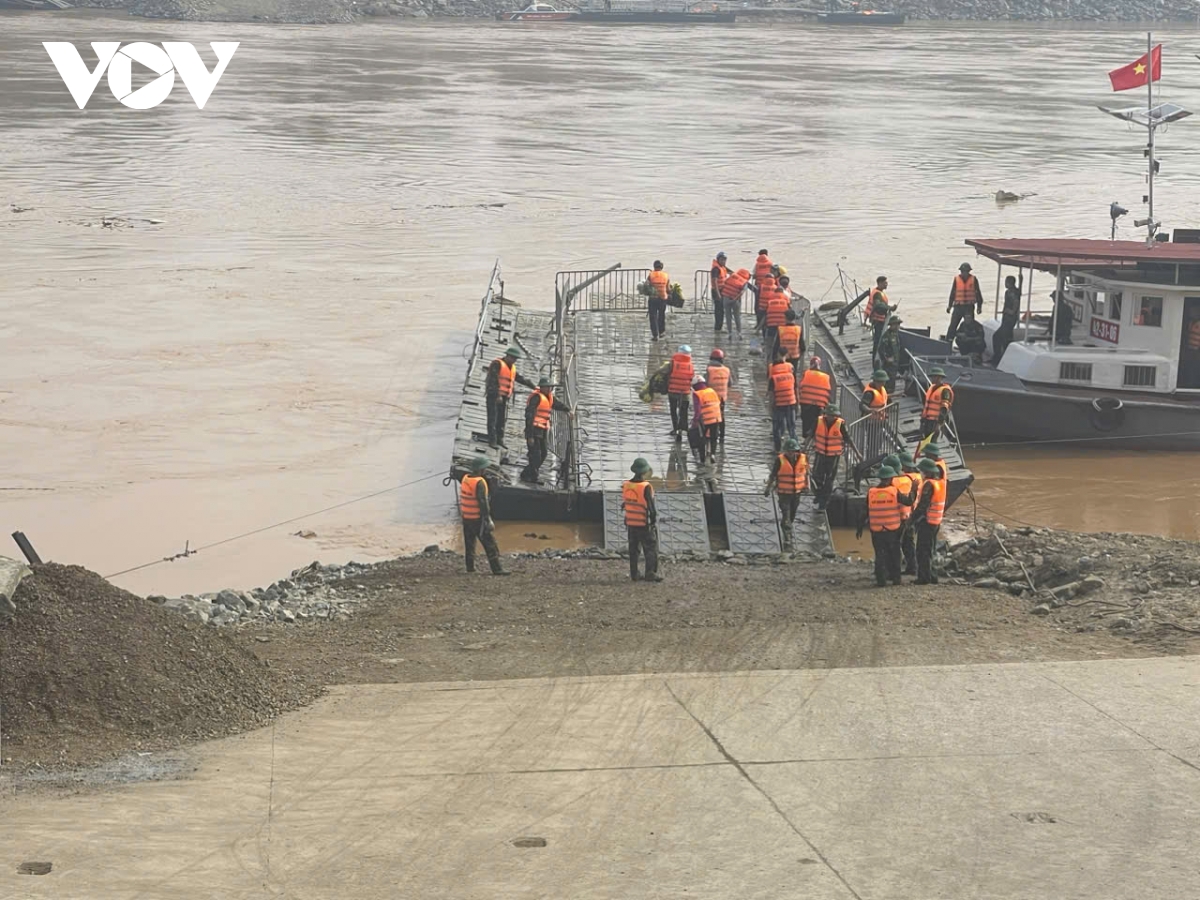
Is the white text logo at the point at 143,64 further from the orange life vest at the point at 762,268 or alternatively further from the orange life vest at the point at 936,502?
the orange life vest at the point at 936,502

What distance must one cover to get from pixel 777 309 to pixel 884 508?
29.6 ft

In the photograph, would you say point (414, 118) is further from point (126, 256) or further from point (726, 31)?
point (726, 31)

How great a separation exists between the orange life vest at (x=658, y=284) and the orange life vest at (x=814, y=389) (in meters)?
4.53

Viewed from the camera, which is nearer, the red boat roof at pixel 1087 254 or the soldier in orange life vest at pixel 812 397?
the soldier in orange life vest at pixel 812 397

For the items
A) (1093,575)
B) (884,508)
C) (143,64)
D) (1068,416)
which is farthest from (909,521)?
(143,64)

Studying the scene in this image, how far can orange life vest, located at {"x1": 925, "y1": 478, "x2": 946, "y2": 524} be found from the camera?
1639 centimetres

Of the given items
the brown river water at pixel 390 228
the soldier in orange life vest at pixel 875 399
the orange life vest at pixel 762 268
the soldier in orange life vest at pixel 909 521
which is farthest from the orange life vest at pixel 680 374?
the orange life vest at pixel 762 268

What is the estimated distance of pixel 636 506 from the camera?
16234mm

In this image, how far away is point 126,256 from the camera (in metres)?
37.9

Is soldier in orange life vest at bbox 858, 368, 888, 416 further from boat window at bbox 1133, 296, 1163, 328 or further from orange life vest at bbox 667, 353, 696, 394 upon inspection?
boat window at bbox 1133, 296, 1163, 328

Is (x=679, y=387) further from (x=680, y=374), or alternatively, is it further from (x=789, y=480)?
(x=789, y=480)

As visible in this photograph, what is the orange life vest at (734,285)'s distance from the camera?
84.0 ft

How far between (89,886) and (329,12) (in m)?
108

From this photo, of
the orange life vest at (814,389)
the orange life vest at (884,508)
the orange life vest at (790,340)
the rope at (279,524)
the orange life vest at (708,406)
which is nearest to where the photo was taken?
the orange life vest at (884,508)
